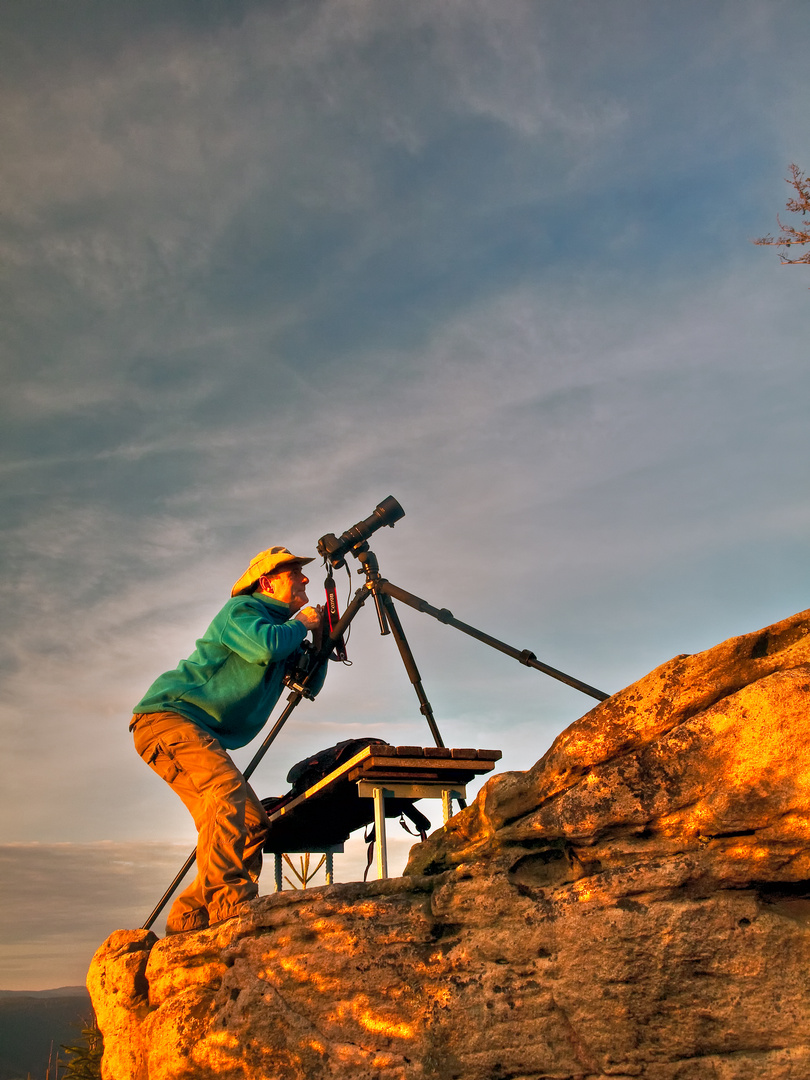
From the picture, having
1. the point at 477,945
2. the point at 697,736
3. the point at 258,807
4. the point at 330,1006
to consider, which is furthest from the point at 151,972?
the point at 697,736

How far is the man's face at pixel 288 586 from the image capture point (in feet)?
23.5

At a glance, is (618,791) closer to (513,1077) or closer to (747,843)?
(747,843)

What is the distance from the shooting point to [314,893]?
5160 millimetres

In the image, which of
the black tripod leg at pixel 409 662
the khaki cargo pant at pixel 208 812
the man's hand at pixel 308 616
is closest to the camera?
the khaki cargo pant at pixel 208 812

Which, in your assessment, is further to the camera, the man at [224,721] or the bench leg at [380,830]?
the bench leg at [380,830]

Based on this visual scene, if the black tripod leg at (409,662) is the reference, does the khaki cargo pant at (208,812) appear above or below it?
below

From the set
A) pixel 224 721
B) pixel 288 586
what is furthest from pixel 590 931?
pixel 288 586

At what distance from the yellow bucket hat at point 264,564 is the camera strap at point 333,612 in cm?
146

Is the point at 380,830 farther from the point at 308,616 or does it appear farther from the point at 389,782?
the point at 308,616

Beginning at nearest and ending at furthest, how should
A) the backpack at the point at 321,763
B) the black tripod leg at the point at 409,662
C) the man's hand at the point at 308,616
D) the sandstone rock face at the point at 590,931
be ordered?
the sandstone rock face at the point at 590,931, the man's hand at the point at 308,616, the backpack at the point at 321,763, the black tripod leg at the point at 409,662

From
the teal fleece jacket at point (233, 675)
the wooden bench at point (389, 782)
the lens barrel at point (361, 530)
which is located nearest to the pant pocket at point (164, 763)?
the teal fleece jacket at point (233, 675)

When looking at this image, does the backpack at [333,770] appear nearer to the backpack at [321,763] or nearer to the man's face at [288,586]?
the backpack at [321,763]

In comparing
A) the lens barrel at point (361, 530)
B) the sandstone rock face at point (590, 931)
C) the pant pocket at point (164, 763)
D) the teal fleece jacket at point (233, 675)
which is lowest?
the sandstone rock face at point (590, 931)

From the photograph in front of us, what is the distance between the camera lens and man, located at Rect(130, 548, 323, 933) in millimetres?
5996
